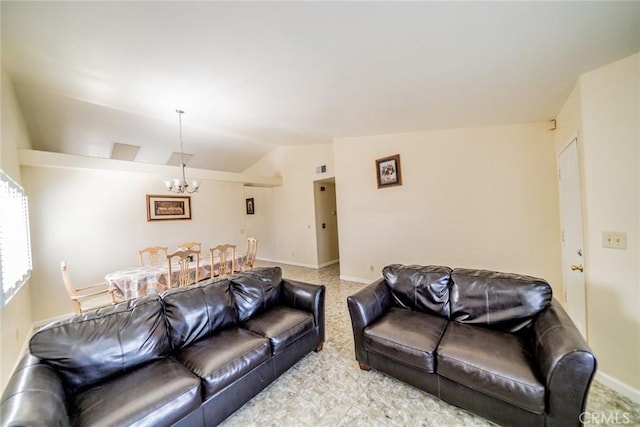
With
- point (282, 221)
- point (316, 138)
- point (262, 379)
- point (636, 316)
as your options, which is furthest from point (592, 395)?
point (282, 221)

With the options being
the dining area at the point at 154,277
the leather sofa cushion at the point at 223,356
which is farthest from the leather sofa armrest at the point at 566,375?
the dining area at the point at 154,277

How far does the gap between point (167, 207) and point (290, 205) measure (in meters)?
2.77

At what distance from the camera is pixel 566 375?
4.00 feet

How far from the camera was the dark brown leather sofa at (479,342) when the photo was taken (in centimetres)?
126

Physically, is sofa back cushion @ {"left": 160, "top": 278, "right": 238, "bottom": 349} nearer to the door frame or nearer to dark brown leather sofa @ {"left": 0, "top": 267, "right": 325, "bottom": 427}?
dark brown leather sofa @ {"left": 0, "top": 267, "right": 325, "bottom": 427}

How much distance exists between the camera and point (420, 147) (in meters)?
3.73

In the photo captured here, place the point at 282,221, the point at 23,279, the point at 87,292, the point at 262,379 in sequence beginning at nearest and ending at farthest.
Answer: the point at 262,379 → the point at 23,279 → the point at 87,292 → the point at 282,221

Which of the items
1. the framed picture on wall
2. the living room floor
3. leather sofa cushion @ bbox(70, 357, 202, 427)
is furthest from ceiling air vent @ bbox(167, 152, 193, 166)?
the living room floor

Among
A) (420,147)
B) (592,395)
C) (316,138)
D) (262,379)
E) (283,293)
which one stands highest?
(316,138)

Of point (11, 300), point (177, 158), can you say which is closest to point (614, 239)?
point (11, 300)

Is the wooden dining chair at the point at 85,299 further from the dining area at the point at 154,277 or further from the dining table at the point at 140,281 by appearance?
the dining table at the point at 140,281

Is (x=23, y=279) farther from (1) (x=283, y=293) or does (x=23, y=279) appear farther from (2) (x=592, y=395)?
(2) (x=592, y=395)

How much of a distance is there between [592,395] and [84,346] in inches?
132

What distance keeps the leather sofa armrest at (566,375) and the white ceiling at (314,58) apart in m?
1.79
